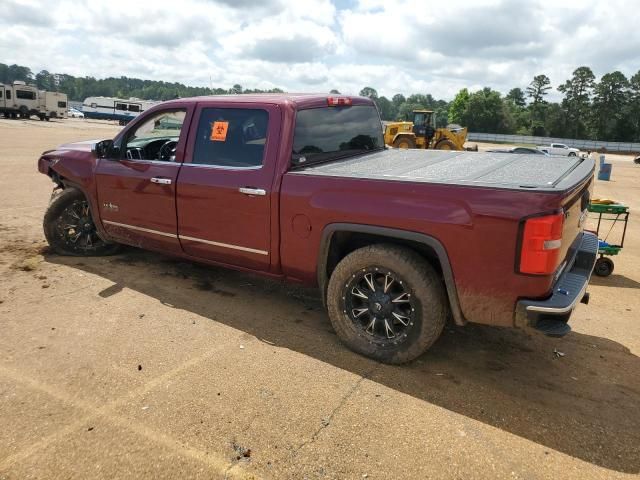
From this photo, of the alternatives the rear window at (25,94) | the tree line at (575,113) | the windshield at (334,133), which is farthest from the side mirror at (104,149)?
the tree line at (575,113)

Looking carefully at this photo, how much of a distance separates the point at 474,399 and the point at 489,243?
1040 millimetres

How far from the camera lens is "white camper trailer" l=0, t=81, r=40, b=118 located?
41.3 meters

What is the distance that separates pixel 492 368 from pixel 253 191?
7.49ft

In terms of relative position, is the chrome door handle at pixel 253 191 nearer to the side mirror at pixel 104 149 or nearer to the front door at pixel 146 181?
the front door at pixel 146 181

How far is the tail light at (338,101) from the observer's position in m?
4.37

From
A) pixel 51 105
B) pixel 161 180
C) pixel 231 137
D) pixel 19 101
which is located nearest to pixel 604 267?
pixel 231 137

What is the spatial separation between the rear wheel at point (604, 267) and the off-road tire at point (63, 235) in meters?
5.85

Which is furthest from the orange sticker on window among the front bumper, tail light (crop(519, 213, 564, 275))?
the front bumper

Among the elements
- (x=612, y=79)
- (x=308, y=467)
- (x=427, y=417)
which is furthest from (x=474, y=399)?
(x=612, y=79)

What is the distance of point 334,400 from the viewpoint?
10.1ft

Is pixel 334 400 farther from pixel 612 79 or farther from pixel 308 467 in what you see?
pixel 612 79

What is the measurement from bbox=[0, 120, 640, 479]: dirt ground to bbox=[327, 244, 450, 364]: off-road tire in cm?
14


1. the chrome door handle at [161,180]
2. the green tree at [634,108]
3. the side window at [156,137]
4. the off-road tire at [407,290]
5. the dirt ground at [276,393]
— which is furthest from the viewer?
the green tree at [634,108]

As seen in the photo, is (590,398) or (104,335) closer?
(590,398)
